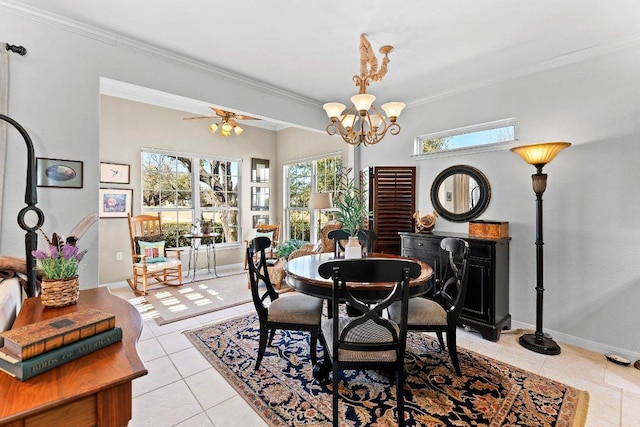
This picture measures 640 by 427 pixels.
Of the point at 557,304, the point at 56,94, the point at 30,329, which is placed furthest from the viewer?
the point at 557,304

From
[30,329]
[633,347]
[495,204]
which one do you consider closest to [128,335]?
[30,329]

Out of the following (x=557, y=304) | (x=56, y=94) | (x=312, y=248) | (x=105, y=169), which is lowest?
(x=557, y=304)

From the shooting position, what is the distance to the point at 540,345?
275 cm

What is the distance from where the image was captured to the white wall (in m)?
2.62

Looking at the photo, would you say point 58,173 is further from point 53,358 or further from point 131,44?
point 53,358

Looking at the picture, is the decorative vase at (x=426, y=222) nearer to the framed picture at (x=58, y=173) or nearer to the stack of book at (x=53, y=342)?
the stack of book at (x=53, y=342)

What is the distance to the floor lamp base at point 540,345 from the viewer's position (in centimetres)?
269

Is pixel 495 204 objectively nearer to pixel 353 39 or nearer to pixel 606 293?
pixel 606 293

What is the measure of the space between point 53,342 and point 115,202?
4.53 meters

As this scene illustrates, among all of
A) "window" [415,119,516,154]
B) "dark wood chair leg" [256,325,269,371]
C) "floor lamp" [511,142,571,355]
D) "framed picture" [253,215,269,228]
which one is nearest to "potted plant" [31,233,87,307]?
"dark wood chair leg" [256,325,269,371]

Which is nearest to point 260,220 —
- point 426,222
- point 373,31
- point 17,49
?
point 426,222

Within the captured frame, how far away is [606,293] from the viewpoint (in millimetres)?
2729

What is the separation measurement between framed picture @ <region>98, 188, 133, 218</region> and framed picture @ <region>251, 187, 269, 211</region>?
2.26m

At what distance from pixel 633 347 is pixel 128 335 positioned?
12.4 ft
